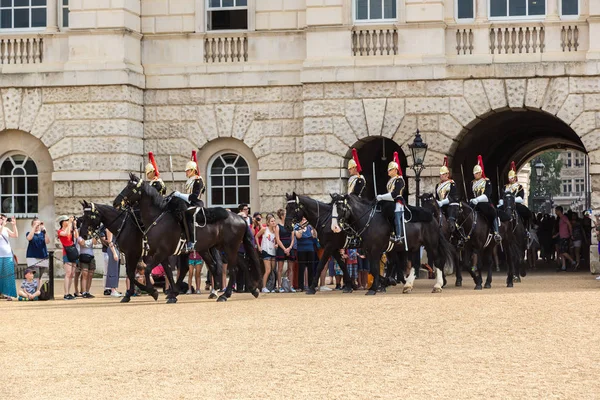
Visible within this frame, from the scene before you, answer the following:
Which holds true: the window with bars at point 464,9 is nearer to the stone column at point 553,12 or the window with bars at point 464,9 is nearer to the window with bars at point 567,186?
the stone column at point 553,12

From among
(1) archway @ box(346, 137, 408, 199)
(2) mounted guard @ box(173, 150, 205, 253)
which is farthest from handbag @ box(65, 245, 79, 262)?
(1) archway @ box(346, 137, 408, 199)

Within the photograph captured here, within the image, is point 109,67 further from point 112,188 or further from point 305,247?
point 305,247

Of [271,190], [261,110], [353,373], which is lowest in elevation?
[353,373]

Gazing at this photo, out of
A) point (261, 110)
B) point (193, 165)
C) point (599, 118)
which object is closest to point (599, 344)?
point (193, 165)

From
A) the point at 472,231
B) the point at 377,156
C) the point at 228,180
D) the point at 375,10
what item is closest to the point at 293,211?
the point at 472,231

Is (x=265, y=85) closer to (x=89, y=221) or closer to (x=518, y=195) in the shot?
(x=518, y=195)

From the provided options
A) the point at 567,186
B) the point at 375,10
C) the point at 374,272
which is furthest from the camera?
the point at 567,186

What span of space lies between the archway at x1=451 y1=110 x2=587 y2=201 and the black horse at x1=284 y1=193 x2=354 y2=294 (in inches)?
273

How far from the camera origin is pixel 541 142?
42594 mm

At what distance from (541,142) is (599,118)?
1395 centimetres

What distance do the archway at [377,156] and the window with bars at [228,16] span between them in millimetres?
3948

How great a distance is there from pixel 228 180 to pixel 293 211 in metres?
8.04

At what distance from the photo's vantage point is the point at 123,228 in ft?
73.4

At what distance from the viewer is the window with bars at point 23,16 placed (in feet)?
101
